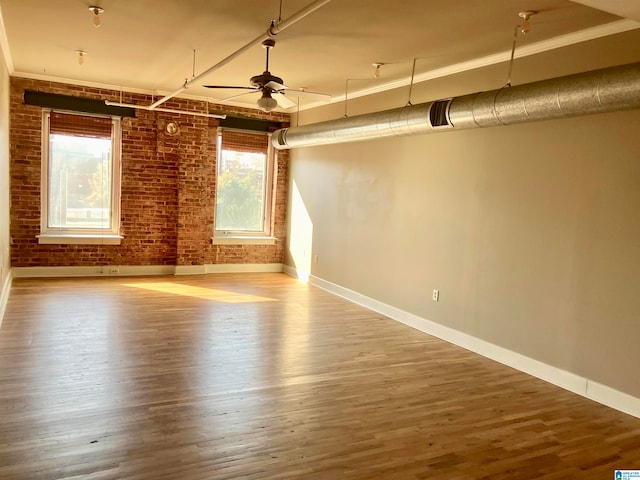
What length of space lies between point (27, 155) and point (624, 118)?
7.21m

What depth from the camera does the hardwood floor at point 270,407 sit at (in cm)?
266

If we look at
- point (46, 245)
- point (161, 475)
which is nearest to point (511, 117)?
point (161, 475)

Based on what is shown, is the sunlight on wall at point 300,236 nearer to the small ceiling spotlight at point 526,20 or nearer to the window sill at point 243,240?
the window sill at point 243,240

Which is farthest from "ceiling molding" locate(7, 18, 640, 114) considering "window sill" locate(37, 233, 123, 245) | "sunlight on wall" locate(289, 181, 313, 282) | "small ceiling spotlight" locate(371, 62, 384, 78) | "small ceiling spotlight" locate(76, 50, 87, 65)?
"window sill" locate(37, 233, 123, 245)

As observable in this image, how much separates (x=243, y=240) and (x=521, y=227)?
524 cm

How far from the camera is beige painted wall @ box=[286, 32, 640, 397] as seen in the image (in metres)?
3.69

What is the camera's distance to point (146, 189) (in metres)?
7.90

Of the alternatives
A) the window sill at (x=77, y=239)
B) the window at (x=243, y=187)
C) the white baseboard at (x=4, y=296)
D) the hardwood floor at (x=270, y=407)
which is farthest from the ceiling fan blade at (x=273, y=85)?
the window sill at (x=77, y=239)

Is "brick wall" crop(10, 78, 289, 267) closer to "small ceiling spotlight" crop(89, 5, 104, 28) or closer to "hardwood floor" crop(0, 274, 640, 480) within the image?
"hardwood floor" crop(0, 274, 640, 480)

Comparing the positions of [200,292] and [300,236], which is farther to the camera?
[300,236]

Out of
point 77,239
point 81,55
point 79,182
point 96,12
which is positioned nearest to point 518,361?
point 96,12

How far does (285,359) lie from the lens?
4.35m

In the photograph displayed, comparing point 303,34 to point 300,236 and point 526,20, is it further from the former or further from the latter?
point 300,236

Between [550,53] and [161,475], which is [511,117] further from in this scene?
[161,475]
